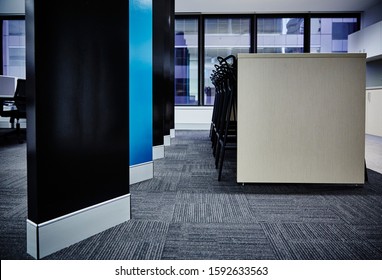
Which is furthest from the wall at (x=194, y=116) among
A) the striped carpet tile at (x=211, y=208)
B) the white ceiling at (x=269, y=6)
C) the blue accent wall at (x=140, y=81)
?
the striped carpet tile at (x=211, y=208)

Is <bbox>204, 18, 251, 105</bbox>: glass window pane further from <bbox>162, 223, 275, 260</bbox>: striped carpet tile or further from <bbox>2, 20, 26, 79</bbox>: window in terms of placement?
<bbox>162, 223, 275, 260</bbox>: striped carpet tile

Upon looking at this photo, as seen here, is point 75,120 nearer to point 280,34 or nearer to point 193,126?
point 193,126

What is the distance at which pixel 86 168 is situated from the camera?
116 centimetres

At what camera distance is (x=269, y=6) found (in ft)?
18.5

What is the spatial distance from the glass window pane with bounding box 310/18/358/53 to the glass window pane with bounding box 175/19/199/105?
215 centimetres

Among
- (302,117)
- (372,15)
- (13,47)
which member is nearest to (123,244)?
(302,117)

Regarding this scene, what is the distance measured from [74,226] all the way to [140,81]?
1.17m

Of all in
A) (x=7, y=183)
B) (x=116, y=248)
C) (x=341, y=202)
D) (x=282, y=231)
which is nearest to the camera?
(x=116, y=248)

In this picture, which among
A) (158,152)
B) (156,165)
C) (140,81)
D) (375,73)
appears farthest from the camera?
(375,73)

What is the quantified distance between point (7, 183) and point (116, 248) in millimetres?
1284

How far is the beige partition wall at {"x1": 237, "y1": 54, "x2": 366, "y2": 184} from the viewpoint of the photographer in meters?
1.83
